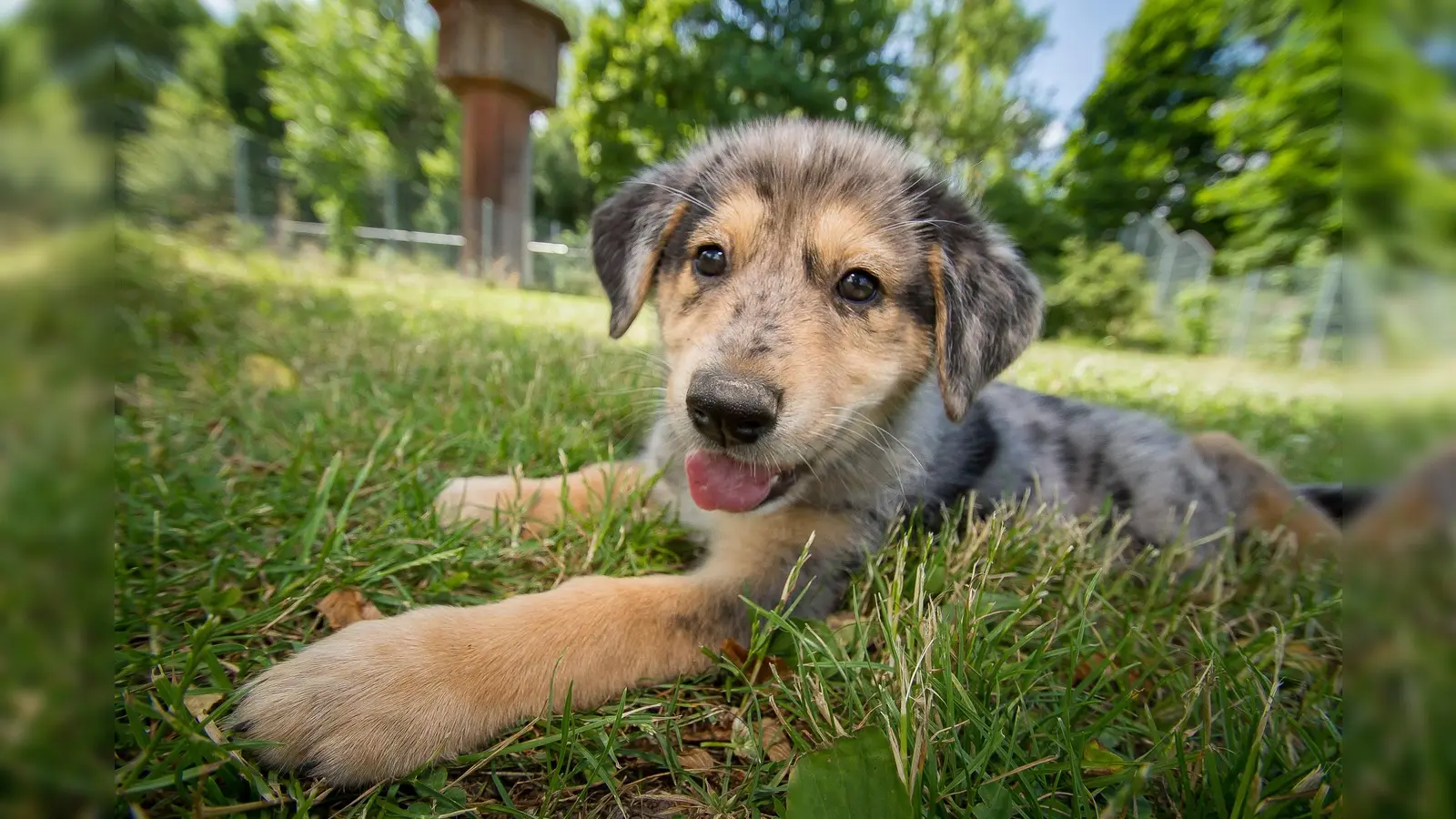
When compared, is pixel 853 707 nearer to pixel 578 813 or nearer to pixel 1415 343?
pixel 578 813

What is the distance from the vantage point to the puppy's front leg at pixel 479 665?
1340 mm

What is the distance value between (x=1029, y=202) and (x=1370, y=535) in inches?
323

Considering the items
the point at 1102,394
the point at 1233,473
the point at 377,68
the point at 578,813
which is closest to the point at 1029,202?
the point at 1102,394

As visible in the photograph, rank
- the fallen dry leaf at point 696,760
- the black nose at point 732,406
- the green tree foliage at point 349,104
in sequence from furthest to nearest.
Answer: the green tree foliage at point 349,104 < the black nose at point 732,406 < the fallen dry leaf at point 696,760

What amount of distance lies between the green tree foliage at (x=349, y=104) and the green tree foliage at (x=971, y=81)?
441 inches

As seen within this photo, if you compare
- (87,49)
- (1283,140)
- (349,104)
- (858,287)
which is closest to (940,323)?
(858,287)

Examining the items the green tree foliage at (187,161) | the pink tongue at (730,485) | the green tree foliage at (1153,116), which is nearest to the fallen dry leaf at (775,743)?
the pink tongue at (730,485)

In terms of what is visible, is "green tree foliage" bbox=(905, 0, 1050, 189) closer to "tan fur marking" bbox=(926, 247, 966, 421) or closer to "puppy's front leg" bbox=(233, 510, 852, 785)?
"tan fur marking" bbox=(926, 247, 966, 421)

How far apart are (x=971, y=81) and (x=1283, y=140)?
2316mm

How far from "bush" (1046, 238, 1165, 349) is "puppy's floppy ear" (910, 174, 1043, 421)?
11.1m

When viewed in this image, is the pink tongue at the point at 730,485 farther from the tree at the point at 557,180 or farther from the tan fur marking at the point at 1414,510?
the tree at the point at 557,180

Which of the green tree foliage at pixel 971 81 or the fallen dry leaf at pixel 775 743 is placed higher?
the green tree foliage at pixel 971 81

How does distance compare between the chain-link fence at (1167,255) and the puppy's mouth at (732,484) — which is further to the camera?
the chain-link fence at (1167,255)

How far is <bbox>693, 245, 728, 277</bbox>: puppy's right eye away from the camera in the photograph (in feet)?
8.64
